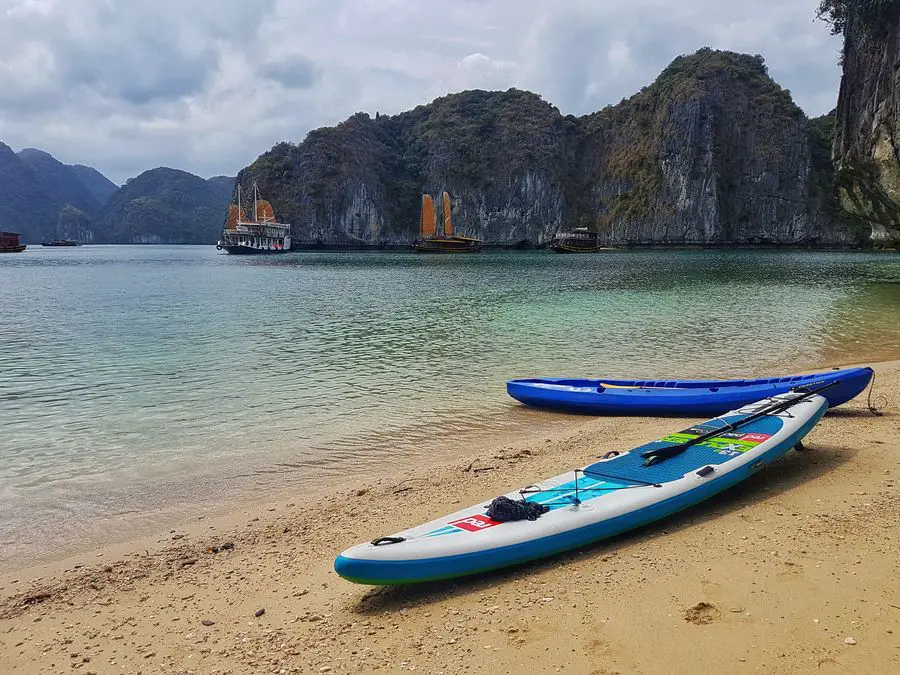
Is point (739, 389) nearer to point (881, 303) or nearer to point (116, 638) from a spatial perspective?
point (116, 638)

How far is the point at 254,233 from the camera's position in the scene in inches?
4195

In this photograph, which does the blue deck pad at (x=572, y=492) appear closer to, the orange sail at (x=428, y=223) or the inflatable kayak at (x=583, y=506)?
the inflatable kayak at (x=583, y=506)

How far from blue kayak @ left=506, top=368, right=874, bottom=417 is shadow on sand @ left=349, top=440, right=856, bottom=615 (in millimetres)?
2115

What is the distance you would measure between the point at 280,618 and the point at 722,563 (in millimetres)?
3502

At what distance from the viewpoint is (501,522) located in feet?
16.5

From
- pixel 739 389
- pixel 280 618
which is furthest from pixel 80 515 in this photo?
pixel 739 389

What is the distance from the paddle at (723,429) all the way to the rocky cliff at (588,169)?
383ft

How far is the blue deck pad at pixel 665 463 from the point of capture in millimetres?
5906

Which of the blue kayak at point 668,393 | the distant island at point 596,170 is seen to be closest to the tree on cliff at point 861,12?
the blue kayak at point 668,393

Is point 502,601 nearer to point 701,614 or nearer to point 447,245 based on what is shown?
point 701,614

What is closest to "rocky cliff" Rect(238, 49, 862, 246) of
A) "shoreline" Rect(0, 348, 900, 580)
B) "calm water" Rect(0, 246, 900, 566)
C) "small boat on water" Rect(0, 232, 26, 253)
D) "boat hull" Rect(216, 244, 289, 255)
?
"boat hull" Rect(216, 244, 289, 255)

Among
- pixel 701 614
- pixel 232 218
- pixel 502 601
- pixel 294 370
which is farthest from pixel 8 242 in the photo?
pixel 701 614

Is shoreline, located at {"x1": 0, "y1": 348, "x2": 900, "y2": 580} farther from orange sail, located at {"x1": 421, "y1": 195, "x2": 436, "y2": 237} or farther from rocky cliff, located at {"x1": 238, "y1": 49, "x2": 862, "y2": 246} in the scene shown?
rocky cliff, located at {"x1": 238, "y1": 49, "x2": 862, "y2": 246}

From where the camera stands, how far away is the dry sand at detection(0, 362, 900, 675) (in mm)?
3678
